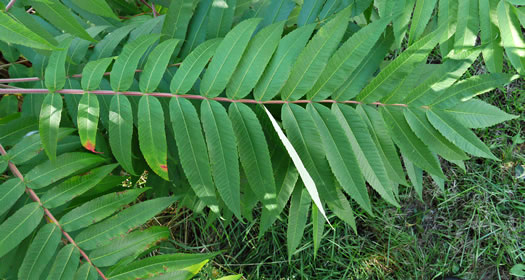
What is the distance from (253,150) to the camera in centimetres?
125

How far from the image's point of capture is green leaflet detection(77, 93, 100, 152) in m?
1.28

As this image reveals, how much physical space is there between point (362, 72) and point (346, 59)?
4.1 inches

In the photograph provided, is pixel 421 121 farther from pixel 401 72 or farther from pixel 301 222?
pixel 301 222

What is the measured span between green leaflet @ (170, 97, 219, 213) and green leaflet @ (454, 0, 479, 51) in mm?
897

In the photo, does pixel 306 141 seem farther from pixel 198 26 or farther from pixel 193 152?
pixel 198 26

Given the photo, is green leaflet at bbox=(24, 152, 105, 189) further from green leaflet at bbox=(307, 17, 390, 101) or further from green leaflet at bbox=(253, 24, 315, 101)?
green leaflet at bbox=(307, 17, 390, 101)

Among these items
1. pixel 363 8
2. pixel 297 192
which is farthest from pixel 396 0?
pixel 297 192

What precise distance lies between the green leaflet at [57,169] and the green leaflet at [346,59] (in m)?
0.74

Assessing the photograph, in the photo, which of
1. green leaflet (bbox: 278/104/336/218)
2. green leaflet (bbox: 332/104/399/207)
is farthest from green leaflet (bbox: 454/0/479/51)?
green leaflet (bbox: 278/104/336/218)

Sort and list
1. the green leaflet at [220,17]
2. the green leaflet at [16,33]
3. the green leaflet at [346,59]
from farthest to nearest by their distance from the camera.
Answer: the green leaflet at [220,17]
the green leaflet at [346,59]
the green leaflet at [16,33]

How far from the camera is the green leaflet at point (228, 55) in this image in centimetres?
125

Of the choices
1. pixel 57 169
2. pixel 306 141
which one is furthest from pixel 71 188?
pixel 306 141

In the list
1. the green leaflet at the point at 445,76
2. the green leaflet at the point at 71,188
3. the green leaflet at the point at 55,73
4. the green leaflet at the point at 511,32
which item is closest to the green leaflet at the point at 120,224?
the green leaflet at the point at 71,188

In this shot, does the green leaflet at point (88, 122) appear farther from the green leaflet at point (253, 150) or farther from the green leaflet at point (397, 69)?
the green leaflet at point (397, 69)
